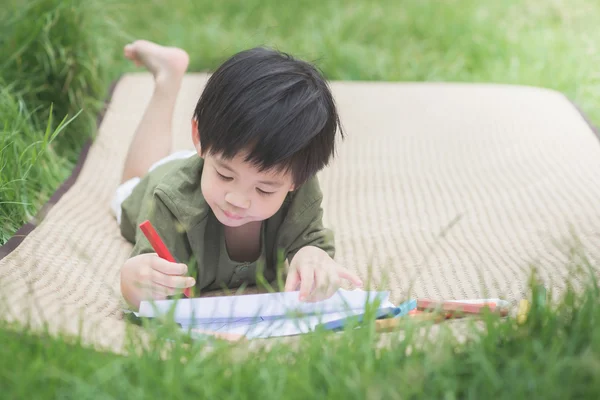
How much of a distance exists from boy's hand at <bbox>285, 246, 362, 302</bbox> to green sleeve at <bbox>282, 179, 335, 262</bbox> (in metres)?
0.08

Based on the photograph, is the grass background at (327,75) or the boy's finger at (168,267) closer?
the grass background at (327,75)

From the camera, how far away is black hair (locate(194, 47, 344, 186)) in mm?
1482

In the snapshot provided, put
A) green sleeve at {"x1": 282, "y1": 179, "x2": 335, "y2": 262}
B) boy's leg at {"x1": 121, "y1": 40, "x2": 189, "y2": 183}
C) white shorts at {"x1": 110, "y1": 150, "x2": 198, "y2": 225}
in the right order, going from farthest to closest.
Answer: boy's leg at {"x1": 121, "y1": 40, "x2": 189, "y2": 183}
white shorts at {"x1": 110, "y1": 150, "x2": 198, "y2": 225}
green sleeve at {"x1": 282, "y1": 179, "x2": 335, "y2": 262}

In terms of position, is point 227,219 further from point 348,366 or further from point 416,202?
point 416,202

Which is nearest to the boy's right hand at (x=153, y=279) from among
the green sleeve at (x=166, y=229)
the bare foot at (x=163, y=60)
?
the green sleeve at (x=166, y=229)

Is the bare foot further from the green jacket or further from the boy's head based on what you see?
the boy's head

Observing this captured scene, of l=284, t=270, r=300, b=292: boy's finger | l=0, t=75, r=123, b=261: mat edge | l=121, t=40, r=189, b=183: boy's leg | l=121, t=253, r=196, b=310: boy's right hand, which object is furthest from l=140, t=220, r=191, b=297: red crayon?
l=121, t=40, r=189, b=183: boy's leg

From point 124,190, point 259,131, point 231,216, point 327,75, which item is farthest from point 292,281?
point 327,75

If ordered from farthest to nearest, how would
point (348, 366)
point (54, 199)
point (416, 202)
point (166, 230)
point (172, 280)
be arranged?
1. point (416, 202)
2. point (54, 199)
3. point (166, 230)
4. point (172, 280)
5. point (348, 366)

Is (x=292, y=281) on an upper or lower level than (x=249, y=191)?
lower

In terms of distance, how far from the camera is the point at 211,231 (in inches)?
67.1

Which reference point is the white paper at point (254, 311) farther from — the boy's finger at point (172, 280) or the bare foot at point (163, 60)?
the bare foot at point (163, 60)

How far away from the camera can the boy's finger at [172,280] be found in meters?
1.39

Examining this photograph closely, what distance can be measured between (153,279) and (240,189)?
0.23 metres
